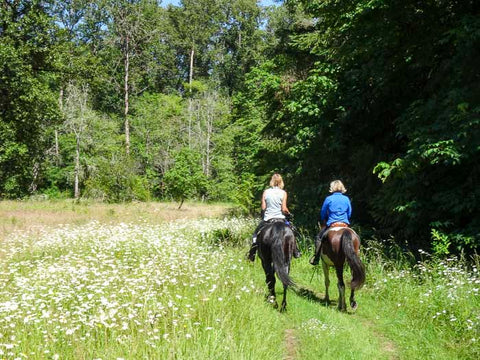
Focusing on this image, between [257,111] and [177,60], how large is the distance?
36.9 metres

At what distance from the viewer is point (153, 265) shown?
298 inches

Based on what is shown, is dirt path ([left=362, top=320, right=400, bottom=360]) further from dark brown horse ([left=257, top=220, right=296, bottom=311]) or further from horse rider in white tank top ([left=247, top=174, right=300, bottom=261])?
horse rider in white tank top ([left=247, top=174, right=300, bottom=261])

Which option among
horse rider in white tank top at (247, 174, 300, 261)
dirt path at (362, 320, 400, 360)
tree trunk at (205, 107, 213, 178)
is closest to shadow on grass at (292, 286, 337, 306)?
dirt path at (362, 320, 400, 360)

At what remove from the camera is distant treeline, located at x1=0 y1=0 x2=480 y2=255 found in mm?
10203

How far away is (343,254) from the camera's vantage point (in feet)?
26.4

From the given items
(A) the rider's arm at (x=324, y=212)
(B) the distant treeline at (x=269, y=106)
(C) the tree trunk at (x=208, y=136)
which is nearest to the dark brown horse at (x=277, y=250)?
(A) the rider's arm at (x=324, y=212)

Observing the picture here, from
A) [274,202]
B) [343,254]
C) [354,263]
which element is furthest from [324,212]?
[354,263]

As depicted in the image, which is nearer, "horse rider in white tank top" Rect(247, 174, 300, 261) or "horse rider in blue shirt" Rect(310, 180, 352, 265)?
"horse rider in white tank top" Rect(247, 174, 300, 261)

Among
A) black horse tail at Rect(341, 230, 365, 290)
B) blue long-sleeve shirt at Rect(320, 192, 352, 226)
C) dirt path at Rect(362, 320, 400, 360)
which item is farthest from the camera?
blue long-sleeve shirt at Rect(320, 192, 352, 226)

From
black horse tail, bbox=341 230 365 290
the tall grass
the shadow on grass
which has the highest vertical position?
black horse tail, bbox=341 230 365 290

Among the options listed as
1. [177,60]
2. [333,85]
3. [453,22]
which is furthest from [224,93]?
[453,22]

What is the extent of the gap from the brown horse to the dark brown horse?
91 cm

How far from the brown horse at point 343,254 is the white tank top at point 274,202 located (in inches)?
43.6

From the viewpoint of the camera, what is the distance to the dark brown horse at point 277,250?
7.57 meters
